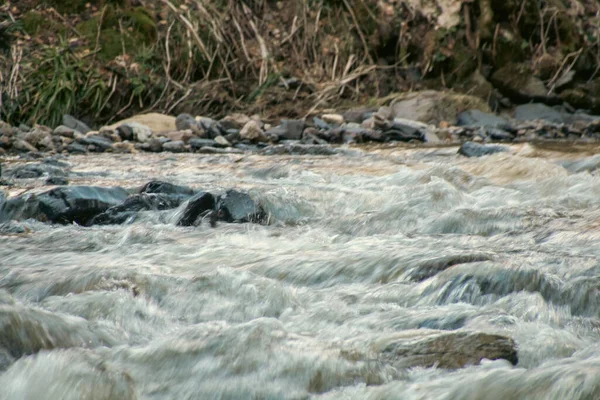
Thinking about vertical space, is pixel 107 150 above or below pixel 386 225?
below

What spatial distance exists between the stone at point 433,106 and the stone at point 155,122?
2.39 metres

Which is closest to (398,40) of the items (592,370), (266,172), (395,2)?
(395,2)

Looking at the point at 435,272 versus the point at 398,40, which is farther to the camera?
the point at 398,40

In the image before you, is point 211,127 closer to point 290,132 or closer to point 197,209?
point 290,132

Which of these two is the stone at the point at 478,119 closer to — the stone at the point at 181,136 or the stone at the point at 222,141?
the stone at the point at 222,141

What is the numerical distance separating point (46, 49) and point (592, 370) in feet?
29.2

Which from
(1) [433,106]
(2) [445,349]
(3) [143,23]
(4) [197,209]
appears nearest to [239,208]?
(4) [197,209]

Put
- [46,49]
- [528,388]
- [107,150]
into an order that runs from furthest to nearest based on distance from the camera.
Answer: [46,49], [107,150], [528,388]

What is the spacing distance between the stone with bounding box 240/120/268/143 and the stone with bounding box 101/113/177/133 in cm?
103

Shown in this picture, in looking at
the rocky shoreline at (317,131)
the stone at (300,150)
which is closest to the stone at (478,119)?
the rocky shoreline at (317,131)

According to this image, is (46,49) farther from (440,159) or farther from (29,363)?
Result: (29,363)

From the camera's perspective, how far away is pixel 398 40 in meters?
9.64

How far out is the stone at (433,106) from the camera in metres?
8.52

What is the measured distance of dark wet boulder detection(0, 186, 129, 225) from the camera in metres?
3.41
